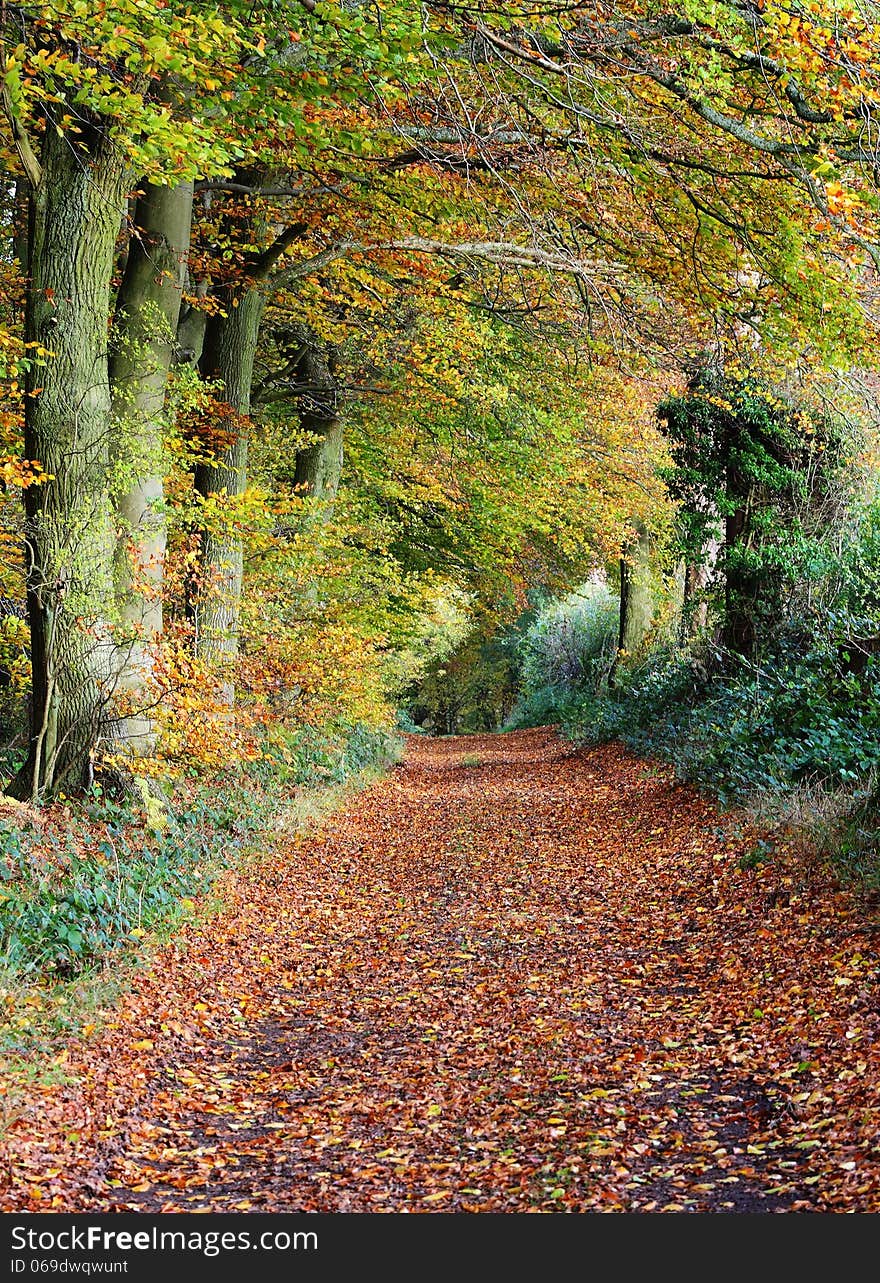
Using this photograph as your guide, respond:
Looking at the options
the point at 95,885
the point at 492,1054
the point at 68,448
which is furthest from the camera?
the point at 68,448

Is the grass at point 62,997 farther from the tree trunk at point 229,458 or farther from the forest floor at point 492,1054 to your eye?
the tree trunk at point 229,458

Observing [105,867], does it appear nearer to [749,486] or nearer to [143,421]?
[143,421]

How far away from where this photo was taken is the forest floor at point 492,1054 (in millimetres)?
4711

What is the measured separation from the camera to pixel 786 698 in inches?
460

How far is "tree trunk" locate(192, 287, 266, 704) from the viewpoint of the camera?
475 inches

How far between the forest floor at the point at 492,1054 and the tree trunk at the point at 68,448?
218cm

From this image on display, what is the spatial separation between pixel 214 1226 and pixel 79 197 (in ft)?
24.2

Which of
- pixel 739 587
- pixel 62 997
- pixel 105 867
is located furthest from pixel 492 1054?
pixel 739 587

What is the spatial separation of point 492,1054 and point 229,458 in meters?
8.34

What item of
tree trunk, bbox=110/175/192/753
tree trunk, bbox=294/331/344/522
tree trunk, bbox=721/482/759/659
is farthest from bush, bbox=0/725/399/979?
tree trunk, bbox=721/482/759/659

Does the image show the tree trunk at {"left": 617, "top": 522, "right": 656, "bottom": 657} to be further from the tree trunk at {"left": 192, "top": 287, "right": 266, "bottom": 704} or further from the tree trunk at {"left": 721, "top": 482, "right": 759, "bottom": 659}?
the tree trunk at {"left": 192, "top": 287, "right": 266, "bottom": 704}

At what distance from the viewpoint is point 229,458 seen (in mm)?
12727

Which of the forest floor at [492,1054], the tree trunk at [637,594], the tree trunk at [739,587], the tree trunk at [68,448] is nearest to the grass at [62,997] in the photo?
the forest floor at [492,1054]

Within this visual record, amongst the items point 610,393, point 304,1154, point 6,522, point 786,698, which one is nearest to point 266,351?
point 610,393
